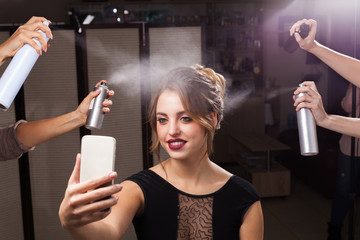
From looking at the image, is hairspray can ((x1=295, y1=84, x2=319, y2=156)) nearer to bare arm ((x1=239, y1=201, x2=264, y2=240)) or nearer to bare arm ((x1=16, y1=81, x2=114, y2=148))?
bare arm ((x1=239, y1=201, x2=264, y2=240))

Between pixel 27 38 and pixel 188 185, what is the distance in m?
0.67

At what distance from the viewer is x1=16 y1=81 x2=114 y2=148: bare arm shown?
1512 millimetres

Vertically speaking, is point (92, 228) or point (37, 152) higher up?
point (92, 228)

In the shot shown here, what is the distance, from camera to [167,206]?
1381 millimetres

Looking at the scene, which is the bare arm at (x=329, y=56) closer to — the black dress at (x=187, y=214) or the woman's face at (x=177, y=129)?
the woman's face at (x=177, y=129)

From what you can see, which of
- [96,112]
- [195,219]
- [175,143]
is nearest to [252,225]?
[195,219]

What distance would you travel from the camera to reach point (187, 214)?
1373 millimetres

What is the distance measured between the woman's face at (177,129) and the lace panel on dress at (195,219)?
16 centimetres

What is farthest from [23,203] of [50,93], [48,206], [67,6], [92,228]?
[67,6]

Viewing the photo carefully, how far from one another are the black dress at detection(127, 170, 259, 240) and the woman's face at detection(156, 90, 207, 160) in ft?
0.47

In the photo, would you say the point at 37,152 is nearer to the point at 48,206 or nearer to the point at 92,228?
the point at 48,206

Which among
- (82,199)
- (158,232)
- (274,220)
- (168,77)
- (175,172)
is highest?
(168,77)

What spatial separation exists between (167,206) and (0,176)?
1894 mm

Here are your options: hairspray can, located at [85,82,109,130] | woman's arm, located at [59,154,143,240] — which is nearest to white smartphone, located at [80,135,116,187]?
woman's arm, located at [59,154,143,240]
